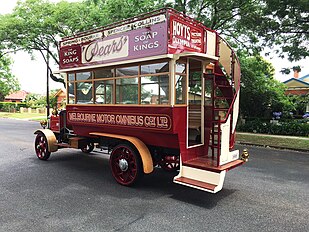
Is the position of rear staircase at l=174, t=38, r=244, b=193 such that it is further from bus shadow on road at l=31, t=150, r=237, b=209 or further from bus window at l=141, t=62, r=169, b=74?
bus window at l=141, t=62, r=169, b=74

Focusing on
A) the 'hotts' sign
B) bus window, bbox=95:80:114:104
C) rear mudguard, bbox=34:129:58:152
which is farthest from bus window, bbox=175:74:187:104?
rear mudguard, bbox=34:129:58:152

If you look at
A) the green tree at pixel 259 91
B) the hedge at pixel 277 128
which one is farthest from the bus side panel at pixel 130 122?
the hedge at pixel 277 128

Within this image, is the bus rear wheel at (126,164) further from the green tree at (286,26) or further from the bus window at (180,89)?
the green tree at (286,26)

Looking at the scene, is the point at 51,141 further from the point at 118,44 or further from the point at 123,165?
the point at 118,44

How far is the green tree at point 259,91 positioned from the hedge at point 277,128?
1058 mm

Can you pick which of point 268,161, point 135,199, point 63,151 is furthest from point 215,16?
point 135,199

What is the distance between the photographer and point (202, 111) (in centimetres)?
539

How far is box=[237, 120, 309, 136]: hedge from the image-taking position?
1246 centimetres

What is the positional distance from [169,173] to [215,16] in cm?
843

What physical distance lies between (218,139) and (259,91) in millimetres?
10455

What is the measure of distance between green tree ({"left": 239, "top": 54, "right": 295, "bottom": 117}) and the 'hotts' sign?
362 inches

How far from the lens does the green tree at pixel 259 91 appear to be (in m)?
13.0

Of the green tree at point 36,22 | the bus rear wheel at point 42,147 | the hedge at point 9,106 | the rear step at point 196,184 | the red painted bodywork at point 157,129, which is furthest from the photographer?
the hedge at point 9,106

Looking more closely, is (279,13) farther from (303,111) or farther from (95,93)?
(303,111)
